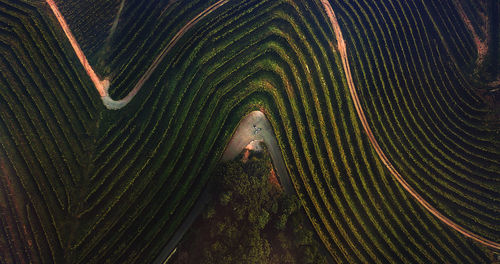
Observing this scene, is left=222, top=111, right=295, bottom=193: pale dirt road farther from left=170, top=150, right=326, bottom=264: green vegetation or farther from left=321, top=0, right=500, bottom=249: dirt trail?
left=321, top=0, right=500, bottom=249: dirt trail

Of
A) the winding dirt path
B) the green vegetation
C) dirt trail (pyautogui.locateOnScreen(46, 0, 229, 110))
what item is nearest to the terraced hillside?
the winding dirt path

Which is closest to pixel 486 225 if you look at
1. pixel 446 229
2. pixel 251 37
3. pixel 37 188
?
pixel 446 229

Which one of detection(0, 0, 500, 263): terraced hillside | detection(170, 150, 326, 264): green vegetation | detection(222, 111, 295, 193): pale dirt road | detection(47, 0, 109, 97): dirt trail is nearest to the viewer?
detection(170, 150, 326, 264): green vegetation

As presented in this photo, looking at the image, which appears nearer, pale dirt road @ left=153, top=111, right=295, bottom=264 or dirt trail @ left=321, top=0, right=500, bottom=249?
pale dirt road @ left=153, top=111, right=295, bottom=264

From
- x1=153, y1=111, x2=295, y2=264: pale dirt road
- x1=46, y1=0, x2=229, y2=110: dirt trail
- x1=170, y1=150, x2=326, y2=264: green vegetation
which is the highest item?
x1=46, y1=0, x2=229, y2=110: dirt trail

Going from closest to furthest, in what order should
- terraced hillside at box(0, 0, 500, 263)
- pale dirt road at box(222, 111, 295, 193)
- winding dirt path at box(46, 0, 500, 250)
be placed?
terraced hillside at box(0, 0, 500, 263)
pale dirt road at box(222, 111, 295, 193)
winding dirt path at box(46, 0, 500, 250)

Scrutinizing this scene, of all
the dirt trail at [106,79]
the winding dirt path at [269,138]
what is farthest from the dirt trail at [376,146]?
the dirt trail at [106,79]

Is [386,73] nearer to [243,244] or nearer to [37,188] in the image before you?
[243,244]
